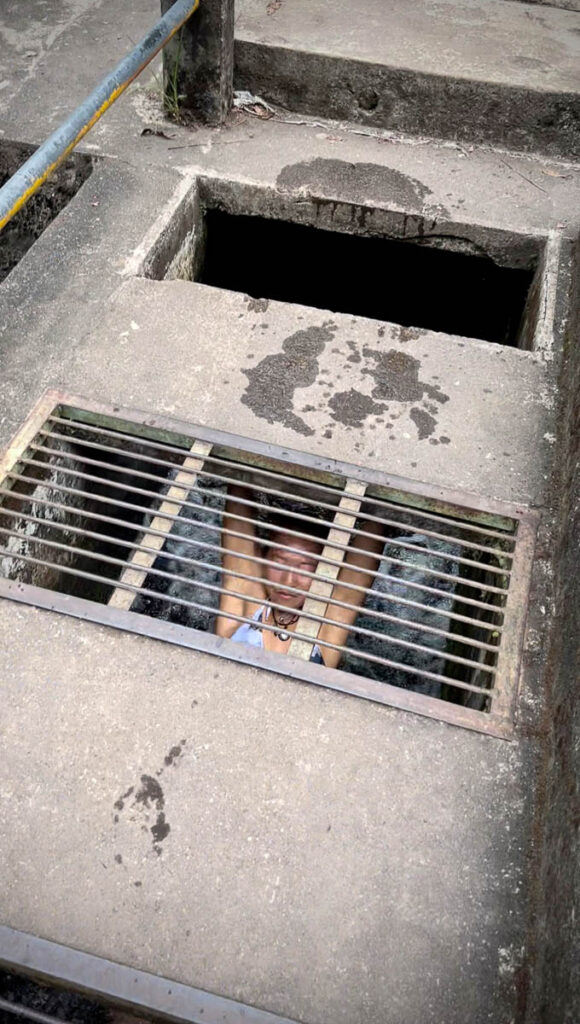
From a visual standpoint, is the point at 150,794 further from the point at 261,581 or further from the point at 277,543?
the point at 277,543

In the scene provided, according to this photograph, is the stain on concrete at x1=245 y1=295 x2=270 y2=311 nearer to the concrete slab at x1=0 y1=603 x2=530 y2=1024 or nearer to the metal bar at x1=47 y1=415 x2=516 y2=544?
the metal bar at x1=47 y1=415 x2=516 y2=544

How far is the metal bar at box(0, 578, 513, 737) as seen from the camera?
209 cm

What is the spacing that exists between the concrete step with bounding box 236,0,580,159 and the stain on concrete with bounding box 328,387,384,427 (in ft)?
6.62

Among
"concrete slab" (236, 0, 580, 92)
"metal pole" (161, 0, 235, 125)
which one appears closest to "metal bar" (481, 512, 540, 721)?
"concrete slab" (236, 0, 580, 92)

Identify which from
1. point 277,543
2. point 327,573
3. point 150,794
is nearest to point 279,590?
point 277,543

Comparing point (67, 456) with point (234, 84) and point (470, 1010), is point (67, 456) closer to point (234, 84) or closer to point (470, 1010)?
point (470, 1010)

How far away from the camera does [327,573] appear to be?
7.82 ft

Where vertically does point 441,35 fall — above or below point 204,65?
above

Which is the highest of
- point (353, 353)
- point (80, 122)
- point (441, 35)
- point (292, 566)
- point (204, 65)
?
point (441, 35)

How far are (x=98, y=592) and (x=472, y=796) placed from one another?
2278 mm

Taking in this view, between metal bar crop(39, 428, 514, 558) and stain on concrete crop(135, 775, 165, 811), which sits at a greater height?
metal bar crop(39, 428, 514, 558)

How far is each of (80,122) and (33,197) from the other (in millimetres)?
1232

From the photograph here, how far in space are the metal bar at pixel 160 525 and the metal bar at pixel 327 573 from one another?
499mm

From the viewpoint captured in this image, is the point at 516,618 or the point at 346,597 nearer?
the point at 516,618
